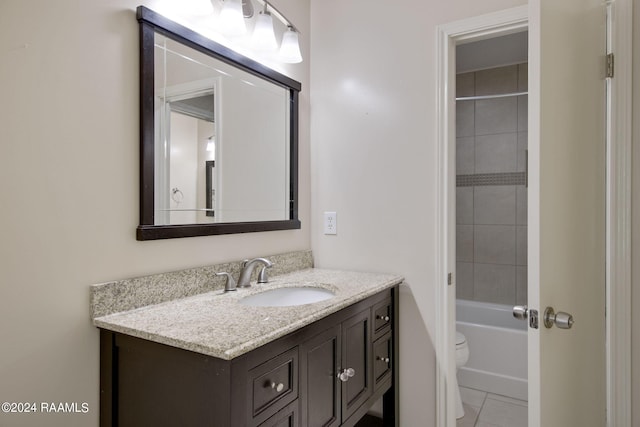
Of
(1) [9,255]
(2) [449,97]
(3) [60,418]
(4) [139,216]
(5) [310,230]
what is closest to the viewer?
(1) [9,255]

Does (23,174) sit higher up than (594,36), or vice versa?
(594,36)

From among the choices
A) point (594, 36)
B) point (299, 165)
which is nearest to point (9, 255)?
point (299, 165)

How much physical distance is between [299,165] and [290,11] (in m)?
0.80

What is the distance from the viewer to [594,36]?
1341 mm

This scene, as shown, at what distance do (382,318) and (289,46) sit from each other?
52.7 inches

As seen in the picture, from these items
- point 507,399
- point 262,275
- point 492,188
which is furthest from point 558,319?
point 492,188

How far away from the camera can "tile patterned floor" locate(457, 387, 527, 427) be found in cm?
216

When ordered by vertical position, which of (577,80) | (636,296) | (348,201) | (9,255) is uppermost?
(577,80)

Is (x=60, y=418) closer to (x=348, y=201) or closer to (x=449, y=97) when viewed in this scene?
(x=348, y=201)

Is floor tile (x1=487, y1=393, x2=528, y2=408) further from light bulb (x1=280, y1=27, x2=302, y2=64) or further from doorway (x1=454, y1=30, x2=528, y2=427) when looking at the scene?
light bulb (x1=280, y1=27, x2=302, y2=64)

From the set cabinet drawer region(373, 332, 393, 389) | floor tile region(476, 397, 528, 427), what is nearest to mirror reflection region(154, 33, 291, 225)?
cabinet drawer region(373, 332, 393, 389)

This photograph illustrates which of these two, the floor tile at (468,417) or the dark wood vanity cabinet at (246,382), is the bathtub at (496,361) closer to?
the floor tile at (468,417)

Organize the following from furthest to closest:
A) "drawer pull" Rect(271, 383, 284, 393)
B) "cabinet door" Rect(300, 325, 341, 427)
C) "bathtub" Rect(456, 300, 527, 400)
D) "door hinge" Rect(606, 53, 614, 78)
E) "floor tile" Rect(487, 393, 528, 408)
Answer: "bathtub" Rect(456, 300, 527, 400)
"floor tile" Rect(487, 393, 528, 408)
"door hinge" Rect(606, 53, 614, 78)
"cabinet door" Rect(300, 325, 341, 427)
"drawer pull" Rect(271, 383, 284, 393)

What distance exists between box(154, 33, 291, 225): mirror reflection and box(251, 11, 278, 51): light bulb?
146mm
